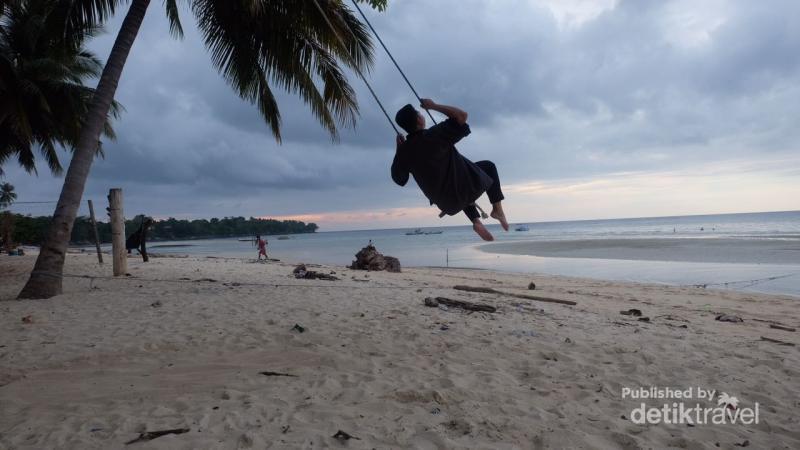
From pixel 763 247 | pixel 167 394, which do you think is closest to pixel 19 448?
pixel 167 394

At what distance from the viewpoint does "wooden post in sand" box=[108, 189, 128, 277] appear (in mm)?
10641

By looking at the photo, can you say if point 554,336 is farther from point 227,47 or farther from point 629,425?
point 227,47

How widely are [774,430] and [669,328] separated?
3.32 meters

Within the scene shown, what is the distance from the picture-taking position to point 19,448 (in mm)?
2744

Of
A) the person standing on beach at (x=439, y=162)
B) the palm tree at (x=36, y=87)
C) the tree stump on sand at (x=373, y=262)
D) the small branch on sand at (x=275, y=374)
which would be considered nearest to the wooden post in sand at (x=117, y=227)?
the palm tree at (x=36, y=87)

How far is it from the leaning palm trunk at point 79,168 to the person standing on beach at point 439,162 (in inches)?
217

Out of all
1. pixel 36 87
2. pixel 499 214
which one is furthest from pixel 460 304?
pixel 36 87

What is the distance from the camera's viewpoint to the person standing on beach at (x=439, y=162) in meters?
3.76

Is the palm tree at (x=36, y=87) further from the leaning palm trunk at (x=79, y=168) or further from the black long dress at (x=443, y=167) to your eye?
the black long dress at (x=443, y=167)

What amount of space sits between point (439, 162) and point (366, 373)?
195 centimetres

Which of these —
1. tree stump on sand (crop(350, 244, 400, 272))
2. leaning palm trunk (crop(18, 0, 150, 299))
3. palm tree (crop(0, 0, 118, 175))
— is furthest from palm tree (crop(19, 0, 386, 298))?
tree stump on sand (crop(350, 244, 400, 272))

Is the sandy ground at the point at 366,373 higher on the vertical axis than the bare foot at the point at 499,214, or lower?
lower

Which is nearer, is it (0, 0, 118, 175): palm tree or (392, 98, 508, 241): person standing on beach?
(392, 98, 508, 241): person standing on beach

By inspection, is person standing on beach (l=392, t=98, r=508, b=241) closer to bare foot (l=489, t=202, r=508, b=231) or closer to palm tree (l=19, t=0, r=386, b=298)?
bare foot (l=489, t=202, r=508, b=231)
